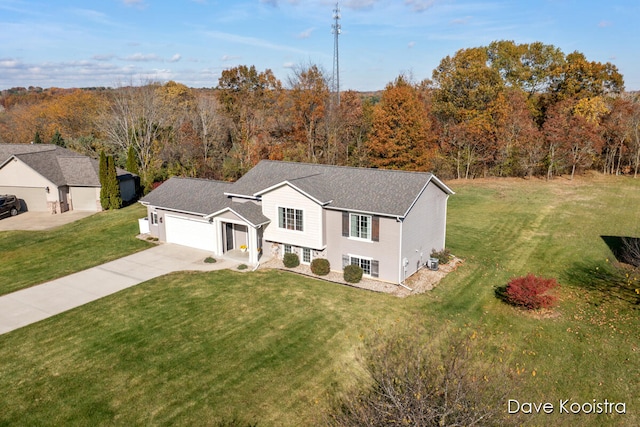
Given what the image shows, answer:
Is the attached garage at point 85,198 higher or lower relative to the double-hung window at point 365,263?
higher

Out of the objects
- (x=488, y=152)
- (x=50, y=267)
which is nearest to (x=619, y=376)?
(x=50, y=267)

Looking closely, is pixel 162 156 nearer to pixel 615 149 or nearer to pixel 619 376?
pixel 619 376

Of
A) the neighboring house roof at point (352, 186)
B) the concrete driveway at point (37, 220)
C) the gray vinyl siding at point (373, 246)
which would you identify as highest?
the neighboring house roof at point (352, 186)

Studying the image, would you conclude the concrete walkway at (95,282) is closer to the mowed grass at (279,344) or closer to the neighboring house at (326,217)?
the mowed grass at (279,344)

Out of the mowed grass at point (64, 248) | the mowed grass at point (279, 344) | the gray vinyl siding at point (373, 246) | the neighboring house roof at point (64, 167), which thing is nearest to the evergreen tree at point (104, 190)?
the neighboring house roof at point (64, 167)

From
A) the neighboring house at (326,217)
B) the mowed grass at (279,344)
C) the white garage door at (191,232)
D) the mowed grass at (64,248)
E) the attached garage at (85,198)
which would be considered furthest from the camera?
the attached garage at (85,198)

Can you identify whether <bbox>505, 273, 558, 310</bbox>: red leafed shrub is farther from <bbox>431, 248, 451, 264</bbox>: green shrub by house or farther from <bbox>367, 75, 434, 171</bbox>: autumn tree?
<bbox>367, 75, 434, 171</bbox>: autumn tree
